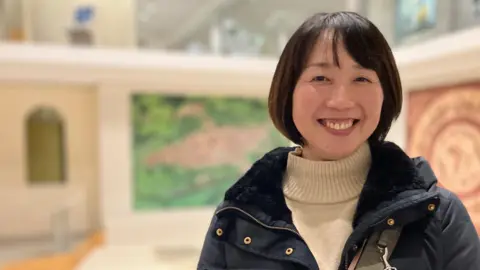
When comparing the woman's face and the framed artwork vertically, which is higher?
the woman's face

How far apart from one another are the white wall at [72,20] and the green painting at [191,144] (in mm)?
583

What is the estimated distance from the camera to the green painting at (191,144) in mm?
3320

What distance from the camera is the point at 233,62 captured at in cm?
328

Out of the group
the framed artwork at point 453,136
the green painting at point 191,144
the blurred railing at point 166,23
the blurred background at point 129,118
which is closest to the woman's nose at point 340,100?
the framed artwork at point 453,136

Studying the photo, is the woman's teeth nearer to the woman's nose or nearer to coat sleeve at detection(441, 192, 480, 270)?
the woman's nose

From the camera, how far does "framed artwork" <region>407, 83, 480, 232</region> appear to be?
6.32ft

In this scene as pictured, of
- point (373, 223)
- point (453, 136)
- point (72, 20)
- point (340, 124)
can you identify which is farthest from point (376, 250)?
point (72, 20)

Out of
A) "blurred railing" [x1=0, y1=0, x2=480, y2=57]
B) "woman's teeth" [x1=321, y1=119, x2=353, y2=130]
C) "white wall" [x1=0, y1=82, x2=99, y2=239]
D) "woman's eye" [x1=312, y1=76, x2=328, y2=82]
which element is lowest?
"white wall" [x1=0, y1=82, x2=99, y2=239]

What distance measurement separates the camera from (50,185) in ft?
11.3

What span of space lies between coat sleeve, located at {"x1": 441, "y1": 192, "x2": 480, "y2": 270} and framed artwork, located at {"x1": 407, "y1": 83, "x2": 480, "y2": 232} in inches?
51.6

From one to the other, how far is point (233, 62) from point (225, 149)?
0.67 m

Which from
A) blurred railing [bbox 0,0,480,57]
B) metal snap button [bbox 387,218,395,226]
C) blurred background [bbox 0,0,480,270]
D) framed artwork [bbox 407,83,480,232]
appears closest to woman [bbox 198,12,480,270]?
metal snap button [bbox 387,218,395,226]

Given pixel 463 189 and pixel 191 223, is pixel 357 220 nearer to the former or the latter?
pixel 463 189

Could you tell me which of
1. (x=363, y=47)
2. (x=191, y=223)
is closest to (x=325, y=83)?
(x=363, y=47)
